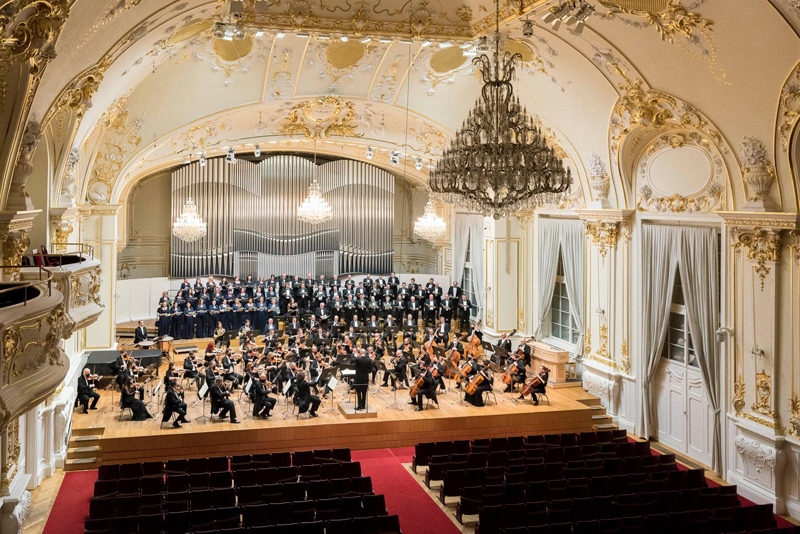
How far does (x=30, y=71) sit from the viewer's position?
21.6 ft

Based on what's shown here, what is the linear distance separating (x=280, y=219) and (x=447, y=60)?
10547 millimetres

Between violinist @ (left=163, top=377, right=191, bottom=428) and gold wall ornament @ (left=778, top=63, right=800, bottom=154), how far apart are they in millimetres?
9860

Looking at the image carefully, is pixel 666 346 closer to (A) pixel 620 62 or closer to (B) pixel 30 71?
(A) pixel 620 62

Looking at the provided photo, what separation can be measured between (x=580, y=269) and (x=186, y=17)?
9.43 metres

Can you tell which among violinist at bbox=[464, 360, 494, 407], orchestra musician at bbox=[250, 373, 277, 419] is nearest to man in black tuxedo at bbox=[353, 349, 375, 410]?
orchestra musician at bbox=[250, 373, 277, 419]

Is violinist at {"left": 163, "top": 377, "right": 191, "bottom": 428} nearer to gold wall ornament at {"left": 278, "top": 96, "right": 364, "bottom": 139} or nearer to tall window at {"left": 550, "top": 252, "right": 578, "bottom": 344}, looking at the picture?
gold wall ornament at {"left": 278, "top": 96, "right": 364, "bottom": 139}

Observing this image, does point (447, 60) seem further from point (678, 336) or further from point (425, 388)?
point (678, 336)

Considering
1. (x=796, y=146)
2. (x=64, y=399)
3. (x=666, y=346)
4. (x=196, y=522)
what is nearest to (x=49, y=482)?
(x=64, y=399)

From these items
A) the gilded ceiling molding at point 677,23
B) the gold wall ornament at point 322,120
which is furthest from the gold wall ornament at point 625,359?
the gold wall ornament at point 322,120

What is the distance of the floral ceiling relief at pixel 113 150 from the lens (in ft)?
46.3

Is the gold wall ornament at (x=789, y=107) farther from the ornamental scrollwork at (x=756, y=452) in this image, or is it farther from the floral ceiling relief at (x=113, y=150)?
the floral ceiling relief at (x=113, y=150)

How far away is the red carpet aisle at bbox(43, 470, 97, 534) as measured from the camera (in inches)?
377

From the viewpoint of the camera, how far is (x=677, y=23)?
959 centimetres

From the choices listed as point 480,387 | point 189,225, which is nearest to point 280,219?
point 189,225
